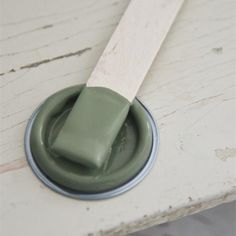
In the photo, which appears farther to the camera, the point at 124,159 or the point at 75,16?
the point at 75,16

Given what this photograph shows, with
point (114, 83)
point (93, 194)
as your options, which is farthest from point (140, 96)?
point (93, 194)

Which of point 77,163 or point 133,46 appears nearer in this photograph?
point 77,163

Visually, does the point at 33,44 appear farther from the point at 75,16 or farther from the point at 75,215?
the point at 75,215

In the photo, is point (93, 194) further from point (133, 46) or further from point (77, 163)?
point (133, 46)

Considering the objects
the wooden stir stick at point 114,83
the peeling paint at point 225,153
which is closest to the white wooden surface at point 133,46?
the wooden stir stick at point 114,83

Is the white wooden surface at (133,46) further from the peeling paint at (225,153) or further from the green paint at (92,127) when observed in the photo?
the peeling paint at (225,153)

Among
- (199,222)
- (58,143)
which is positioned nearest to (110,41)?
(58,143)

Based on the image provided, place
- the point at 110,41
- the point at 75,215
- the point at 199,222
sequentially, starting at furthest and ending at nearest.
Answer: the point at 199,222, the point at 110,41, the point at 75,215
